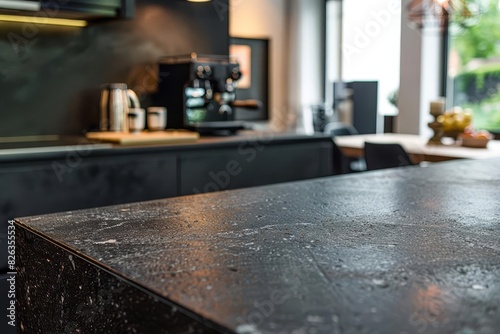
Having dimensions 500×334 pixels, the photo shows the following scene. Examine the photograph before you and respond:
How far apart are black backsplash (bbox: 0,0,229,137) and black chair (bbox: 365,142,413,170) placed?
1.11 meters

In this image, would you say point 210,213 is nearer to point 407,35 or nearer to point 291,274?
point 291,274

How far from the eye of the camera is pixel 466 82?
5.25 meters

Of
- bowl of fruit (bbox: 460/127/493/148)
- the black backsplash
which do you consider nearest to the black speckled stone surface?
the black backsplash

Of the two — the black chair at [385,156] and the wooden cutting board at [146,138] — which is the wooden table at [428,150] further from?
the wooden cutting board at [146,138]

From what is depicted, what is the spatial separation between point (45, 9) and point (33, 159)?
864mm

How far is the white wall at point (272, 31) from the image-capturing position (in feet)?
19.0

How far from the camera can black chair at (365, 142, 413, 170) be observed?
116 inches

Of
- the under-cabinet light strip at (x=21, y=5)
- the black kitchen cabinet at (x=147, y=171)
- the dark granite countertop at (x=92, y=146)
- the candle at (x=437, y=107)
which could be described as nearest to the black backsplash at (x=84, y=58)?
the dark granite countertop at (x=92, y=146)

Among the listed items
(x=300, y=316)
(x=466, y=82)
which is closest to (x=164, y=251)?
(x=300, y=316)

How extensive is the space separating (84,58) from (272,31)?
Result: 334 centimetres

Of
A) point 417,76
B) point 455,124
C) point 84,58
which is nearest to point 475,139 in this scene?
point 455,124

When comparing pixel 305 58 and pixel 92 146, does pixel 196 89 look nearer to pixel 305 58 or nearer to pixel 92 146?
pixel 92 146

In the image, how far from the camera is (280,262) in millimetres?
631

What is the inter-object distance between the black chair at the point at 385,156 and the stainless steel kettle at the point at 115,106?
1.20 meters
